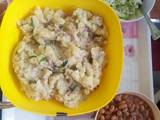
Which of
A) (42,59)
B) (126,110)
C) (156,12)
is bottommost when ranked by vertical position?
(126,110)

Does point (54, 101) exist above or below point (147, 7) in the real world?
below

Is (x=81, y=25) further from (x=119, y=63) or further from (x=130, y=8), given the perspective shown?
(x=130, y=8)

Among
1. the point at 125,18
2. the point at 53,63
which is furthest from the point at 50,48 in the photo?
the point at 125,18

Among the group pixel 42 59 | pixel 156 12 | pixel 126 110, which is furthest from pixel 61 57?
pixel 156 12

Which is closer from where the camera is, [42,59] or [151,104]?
[42,59]

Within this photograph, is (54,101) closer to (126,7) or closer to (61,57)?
(61,57)

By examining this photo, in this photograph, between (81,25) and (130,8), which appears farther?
(130,8)

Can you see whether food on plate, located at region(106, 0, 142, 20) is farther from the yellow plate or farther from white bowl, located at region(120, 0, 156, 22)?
the yellow plate
